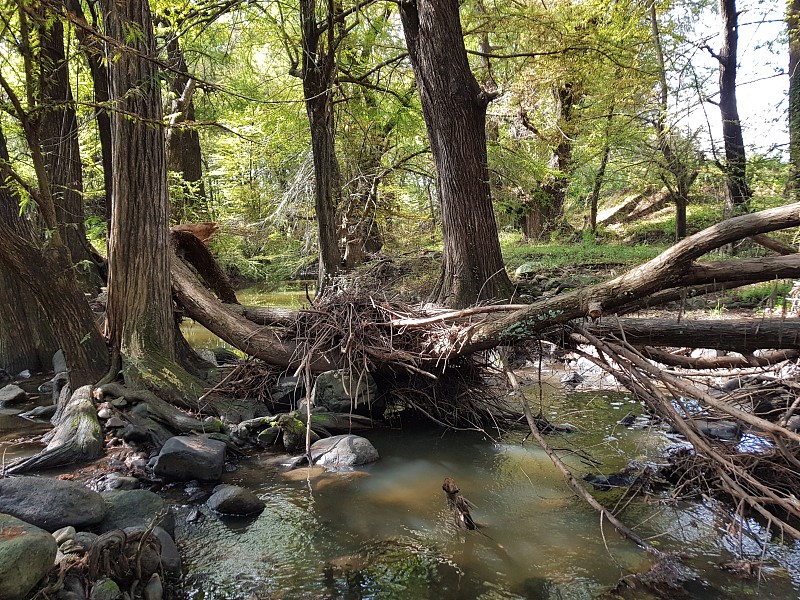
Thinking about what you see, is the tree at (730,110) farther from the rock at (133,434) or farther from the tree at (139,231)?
the rock at (133,434)

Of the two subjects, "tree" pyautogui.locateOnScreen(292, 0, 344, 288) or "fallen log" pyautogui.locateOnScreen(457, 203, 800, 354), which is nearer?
"fallen log" pyautogui.locateOnScreen(457, 203, 800, 354)

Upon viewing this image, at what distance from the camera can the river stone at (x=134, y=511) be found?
358 cm

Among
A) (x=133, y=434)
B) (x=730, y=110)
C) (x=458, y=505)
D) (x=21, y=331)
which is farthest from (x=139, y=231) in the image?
(x=730, y=110)

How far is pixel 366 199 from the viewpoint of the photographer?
1237 cm

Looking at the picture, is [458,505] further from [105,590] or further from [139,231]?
[139,231]

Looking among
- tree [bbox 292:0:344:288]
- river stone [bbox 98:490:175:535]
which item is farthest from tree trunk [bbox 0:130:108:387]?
tree [bbox 292:0:344:288]

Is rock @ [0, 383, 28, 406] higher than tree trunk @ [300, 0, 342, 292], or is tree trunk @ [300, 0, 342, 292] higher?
tree trunk @ [300, 0, 342, 292]

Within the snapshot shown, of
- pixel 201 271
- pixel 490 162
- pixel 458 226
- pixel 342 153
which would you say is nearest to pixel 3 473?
pixel 201 271

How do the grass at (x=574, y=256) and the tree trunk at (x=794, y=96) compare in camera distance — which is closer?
the tree trunk at (x=794, y=96)

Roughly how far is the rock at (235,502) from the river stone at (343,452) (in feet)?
3.40

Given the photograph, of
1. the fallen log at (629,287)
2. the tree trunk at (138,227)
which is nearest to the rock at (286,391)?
the tree trunk at (138,227)

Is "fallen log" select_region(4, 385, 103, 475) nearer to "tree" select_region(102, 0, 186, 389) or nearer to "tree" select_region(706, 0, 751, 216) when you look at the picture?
"tree" select_region(102, 0, 186, 389)

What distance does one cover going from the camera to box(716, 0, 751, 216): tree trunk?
12.6 metres

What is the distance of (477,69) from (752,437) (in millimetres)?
10514
